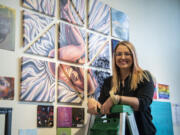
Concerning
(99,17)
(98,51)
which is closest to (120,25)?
(99,17)

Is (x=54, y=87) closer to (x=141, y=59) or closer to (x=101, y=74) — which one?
(x=101, y=74)

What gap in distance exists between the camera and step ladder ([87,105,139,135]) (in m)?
1.79

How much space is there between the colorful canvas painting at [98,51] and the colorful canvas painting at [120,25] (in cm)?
18

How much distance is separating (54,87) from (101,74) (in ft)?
1.70

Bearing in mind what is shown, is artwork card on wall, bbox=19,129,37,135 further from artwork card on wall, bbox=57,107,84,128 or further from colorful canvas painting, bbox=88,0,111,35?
colorful canvas painting, bbox=88,0,111,35

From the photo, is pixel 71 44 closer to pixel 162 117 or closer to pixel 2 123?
pixel 2 123

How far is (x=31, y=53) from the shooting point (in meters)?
1.95

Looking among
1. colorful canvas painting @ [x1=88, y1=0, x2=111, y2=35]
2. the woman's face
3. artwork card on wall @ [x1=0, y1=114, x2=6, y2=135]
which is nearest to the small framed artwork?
artwork card on wall @ [x1=0, y1=114, x2=6, y2=135]

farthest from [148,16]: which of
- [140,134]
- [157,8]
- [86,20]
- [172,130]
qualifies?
[140,134]

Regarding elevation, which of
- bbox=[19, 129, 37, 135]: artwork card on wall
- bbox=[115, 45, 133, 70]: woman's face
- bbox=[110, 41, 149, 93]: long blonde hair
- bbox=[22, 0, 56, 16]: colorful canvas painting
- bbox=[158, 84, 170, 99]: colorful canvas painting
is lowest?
bbox=[19, 129, 37, 135]: artwork card on wall

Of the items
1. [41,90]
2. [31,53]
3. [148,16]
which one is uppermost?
[148,16]

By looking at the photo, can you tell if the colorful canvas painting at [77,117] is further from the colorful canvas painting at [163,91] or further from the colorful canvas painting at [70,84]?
the colorful canvas painting at [163,91]

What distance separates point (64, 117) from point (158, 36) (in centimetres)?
163

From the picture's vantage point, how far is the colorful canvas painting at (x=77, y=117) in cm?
213
